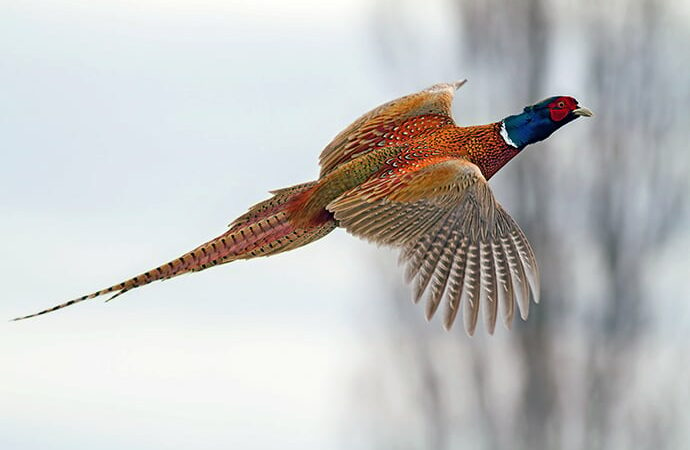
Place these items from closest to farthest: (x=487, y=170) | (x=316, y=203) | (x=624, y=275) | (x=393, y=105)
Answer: (x=316, y=203), (x=487, y=170), (x=393, y=105), (x=624, y=275)

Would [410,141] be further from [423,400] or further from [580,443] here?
[580,443]

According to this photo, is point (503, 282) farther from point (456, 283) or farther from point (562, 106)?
point (562, 106)

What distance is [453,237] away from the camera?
571cm

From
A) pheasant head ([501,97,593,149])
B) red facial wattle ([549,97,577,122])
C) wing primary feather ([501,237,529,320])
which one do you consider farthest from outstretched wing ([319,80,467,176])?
wing primary feather ([501,237,529,320])

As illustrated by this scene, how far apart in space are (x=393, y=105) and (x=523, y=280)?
120 cm

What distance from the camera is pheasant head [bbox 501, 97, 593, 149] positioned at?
19.2 ft

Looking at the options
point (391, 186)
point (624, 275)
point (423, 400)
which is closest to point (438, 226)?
point (391, 186)

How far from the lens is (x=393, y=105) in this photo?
→ 6430 mm

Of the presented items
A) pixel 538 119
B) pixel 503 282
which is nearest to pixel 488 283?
pixel 503 282

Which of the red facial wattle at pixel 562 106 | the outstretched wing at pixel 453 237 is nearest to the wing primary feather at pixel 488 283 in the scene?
the outstretched wing at pixel 453 237

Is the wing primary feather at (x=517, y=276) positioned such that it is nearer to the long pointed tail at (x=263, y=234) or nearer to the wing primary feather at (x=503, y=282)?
the wing primary feather at (x=503, y=282)

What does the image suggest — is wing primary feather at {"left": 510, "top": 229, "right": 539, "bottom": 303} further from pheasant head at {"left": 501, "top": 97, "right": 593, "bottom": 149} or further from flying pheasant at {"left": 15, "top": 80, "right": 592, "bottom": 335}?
pheasant head at {"left": 501, "top": 97, "right": 593, "bottom": 149}

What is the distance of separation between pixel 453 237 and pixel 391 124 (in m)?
0.76

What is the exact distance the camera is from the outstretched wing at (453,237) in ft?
18.2
